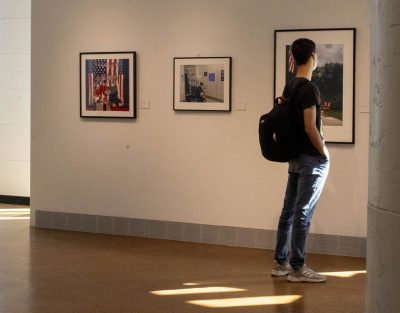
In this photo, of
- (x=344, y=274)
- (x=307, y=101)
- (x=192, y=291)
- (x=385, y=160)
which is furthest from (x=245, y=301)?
(x=385, y=160)

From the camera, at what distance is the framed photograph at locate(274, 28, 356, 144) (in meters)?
6.57

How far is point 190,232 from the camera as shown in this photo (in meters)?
7.32

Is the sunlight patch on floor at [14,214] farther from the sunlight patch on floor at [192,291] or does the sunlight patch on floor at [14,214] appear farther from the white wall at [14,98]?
the sunlight patch on floor at [192,291]

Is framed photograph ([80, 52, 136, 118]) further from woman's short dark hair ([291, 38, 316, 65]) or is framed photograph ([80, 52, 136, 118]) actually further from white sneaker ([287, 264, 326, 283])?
white sneaker ([287, 264, 326, 283])

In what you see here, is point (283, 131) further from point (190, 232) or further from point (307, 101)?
point (190, 232)

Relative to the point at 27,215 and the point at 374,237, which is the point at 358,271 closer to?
the point at 374,237

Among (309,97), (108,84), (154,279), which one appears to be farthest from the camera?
(108,84)

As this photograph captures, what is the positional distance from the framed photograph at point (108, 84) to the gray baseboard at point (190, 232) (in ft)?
3.69

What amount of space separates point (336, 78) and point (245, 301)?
256 centimetres

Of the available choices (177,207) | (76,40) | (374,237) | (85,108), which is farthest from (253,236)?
(374,237)

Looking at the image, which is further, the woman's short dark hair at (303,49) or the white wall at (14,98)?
the white wall at (14,98)

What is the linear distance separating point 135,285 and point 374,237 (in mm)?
3419

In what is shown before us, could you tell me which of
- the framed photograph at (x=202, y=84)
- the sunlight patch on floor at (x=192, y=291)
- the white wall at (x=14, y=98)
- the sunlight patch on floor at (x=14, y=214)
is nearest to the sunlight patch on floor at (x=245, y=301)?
the sunlight patch on floor at (x=192, y=291)

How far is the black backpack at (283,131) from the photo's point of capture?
5309mm
